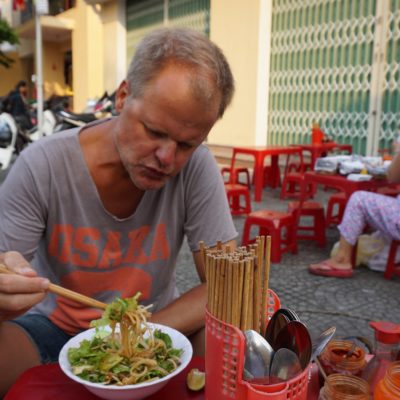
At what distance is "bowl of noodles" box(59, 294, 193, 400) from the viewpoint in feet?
3.48

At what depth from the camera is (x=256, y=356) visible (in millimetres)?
910

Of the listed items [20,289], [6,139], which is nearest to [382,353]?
[20,289]

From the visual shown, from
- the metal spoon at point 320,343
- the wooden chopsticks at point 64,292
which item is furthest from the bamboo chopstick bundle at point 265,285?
the wooden chopsticks at point 64,292

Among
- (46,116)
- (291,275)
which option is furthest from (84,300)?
(46,116)

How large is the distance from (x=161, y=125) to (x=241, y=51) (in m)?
7.87

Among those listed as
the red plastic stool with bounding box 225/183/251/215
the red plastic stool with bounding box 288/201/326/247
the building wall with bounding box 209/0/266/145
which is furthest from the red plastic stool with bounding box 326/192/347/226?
the building wall with bounding box 209/0/266/145

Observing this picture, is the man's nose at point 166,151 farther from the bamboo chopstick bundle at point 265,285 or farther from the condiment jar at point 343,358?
the condiment jar at point 343,358

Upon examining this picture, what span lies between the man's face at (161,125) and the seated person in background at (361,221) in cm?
258

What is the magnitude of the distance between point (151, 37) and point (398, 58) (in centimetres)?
612

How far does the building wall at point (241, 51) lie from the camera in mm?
8484

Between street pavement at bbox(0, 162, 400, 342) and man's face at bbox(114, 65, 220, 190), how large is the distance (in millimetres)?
1672

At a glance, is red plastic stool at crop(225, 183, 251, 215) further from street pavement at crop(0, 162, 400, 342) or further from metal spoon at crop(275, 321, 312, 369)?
metal spoon at crop(275, 321, 312, 369)

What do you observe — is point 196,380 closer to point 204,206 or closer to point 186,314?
point 186,314

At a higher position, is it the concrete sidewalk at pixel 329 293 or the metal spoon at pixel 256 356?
the metal spoon at pixel 256 356
